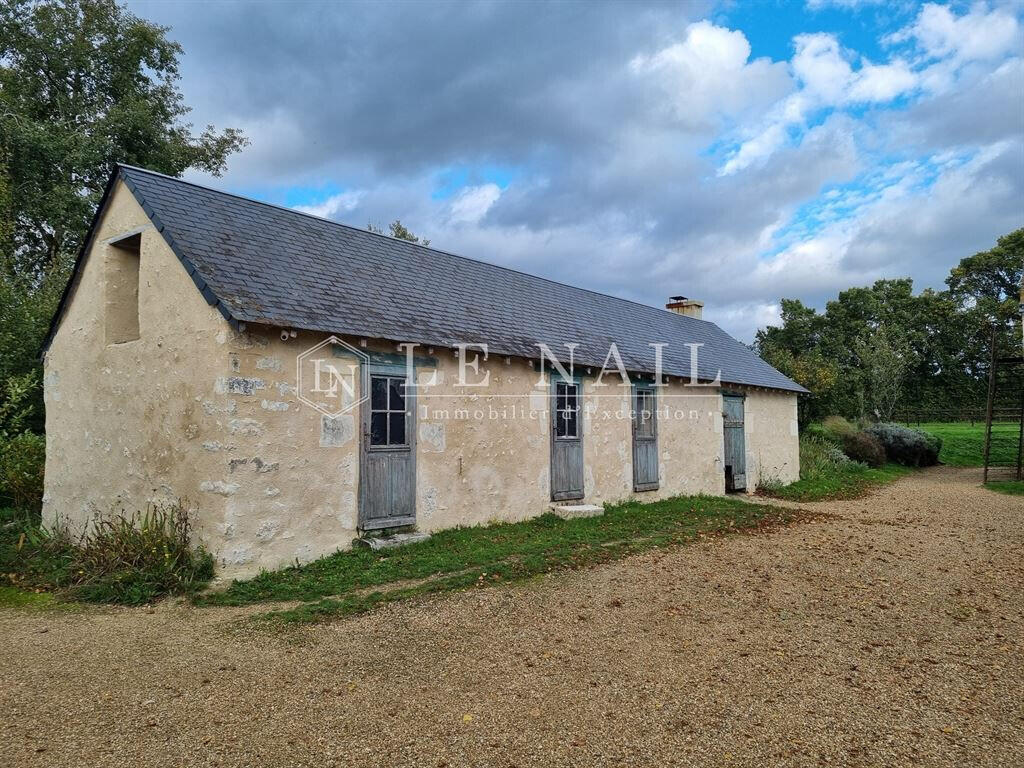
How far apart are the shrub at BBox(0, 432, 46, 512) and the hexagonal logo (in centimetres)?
566

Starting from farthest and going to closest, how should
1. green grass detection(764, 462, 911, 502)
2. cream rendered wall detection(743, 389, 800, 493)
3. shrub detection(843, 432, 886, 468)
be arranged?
1. shrub detection(843, 432, 886, 468)
2. cream rendered wall detection(743, 389, 800, 493)
3. green grass detection(764, 462, 911, 502)

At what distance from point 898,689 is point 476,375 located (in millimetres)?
6761

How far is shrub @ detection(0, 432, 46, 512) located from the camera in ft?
33.0

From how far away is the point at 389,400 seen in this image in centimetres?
862

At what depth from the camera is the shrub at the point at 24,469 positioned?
1005cm

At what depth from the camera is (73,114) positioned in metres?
19.0

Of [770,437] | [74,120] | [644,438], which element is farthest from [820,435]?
[74,120]


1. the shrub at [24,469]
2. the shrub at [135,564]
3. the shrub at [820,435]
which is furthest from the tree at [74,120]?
the shrub at [820,435]

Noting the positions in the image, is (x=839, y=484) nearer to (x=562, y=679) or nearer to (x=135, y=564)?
(x=562, y=679)

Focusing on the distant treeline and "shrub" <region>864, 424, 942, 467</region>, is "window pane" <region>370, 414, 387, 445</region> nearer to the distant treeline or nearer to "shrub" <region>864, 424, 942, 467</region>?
"shrub" <region>864, 424, 942, 467</region>

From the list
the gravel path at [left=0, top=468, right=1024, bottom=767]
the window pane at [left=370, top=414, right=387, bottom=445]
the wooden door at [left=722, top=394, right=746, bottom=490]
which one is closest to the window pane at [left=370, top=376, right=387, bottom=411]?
the window pane at [left=370, top=414, right=387, bottom=445]

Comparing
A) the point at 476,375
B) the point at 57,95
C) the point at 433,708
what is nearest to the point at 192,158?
the point at 57,95

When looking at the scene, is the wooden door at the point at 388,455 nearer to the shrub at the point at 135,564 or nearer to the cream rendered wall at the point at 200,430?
the cream rendered wall at the point at 200,430

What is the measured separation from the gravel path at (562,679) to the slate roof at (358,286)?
357 centimetres
